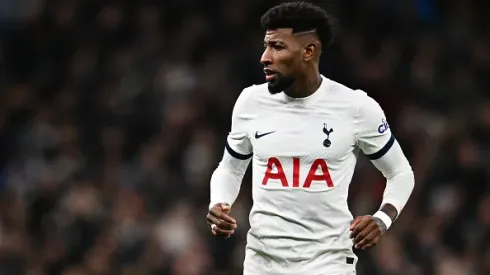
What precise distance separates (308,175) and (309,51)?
584mm

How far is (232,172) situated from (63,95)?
627 cm

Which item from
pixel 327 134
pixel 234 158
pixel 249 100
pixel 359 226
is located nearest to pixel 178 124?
pixel 234 158

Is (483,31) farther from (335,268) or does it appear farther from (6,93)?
(335,268)

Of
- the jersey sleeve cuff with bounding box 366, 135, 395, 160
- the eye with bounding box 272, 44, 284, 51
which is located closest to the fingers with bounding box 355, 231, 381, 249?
the jersey sleeve cuff with bounding box 366, 135, 395, 160

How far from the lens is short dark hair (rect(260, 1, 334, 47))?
5619mm

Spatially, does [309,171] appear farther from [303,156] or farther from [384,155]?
[384,155]

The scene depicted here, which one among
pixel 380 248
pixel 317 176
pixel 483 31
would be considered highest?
pixel 317 176

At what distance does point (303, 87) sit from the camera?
5684mm

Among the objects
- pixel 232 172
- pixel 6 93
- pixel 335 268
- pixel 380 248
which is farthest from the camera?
pixel 6 93

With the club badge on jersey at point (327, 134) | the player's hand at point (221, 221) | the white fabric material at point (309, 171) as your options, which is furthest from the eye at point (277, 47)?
the player's hand at point (221, 221)

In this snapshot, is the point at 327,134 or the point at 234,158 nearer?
the point at 327,134

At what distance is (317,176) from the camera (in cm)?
556

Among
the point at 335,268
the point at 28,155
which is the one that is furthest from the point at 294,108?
the point at 28,155

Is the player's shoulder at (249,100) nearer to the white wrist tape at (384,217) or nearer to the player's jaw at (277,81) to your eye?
the player's jaw at (277,81)
